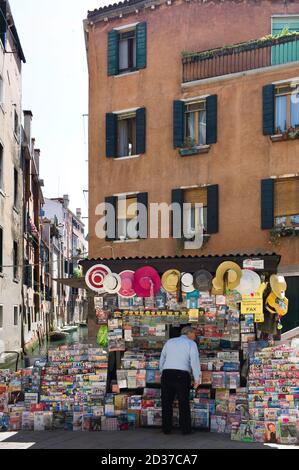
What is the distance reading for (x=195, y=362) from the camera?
26.1 feet

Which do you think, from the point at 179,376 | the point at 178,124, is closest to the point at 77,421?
the point at 179,376

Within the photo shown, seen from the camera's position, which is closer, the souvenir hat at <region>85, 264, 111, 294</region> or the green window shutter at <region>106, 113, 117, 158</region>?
the souvenir hat at <region>85, 264, 111, 294</region>

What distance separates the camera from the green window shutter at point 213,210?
18500 mm

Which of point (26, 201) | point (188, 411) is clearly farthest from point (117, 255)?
point (188, 411)

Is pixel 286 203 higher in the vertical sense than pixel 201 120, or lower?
lower

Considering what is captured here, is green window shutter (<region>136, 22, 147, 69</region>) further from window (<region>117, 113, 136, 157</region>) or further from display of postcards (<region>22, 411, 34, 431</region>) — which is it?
display of postcards (<region>22, 411, 34, 431</region>)

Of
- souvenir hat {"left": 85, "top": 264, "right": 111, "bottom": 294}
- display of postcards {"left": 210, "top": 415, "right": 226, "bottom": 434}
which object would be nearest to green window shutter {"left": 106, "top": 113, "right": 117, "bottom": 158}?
souvenir hat {"left": 85, "top": 264, "right": 111, "bottom": 294}

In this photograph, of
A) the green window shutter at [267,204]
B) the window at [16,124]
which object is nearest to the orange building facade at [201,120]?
the green window shutter at [267,204]

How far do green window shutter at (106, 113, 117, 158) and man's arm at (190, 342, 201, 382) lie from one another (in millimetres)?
13444

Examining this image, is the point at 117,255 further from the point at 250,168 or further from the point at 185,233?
the point at 250,168

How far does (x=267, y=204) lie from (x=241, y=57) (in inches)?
183

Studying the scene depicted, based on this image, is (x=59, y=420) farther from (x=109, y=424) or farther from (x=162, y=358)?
(x=162, y=358)

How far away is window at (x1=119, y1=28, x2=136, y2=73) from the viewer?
21156mm

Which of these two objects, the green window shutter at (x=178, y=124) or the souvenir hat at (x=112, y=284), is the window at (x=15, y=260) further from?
the souvenir hat at (x=112, y=284)
